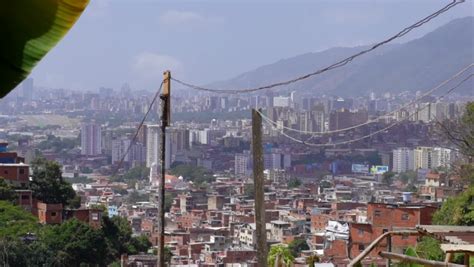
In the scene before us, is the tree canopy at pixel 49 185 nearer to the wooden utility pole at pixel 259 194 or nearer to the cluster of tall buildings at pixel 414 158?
the wooden utility pole at pixel 259 194

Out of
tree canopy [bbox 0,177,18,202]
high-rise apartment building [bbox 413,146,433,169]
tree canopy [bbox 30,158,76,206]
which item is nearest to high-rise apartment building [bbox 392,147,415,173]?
high-rise apartment building [bbox 413,146,433,169]

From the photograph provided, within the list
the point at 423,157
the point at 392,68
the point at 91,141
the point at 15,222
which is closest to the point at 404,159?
the point at 423,157

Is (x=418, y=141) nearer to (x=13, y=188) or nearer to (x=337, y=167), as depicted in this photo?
(x=337, y=167)

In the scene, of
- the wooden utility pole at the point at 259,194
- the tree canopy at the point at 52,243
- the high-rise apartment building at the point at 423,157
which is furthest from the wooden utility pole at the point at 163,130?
the high-rise apartment building at the point at 423,157

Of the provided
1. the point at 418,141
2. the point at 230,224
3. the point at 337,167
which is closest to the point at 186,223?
the point at 230,224

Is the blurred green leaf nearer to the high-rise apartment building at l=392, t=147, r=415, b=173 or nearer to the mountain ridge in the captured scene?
the high-rise apartment building at l=392, t=147, r=415, b=173
